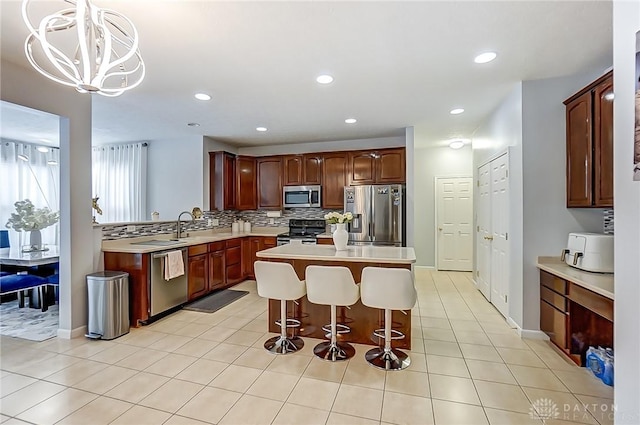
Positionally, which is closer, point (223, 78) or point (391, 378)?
point (391, 378)

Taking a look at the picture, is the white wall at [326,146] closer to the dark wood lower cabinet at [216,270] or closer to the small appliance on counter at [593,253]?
the dark wood lower cabinet at [216,270]

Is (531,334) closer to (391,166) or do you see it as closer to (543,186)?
(543,186)

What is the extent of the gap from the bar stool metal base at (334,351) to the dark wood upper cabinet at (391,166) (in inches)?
122

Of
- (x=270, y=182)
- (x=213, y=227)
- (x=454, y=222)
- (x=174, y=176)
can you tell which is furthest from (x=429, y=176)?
(x=174, y=176)

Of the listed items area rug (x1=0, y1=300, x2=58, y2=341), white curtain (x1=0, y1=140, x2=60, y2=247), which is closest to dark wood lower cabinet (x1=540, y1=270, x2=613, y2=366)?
area rug (x1=0, y1=300, x2=58, y2=341)

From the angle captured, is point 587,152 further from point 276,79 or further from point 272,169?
point 272,169

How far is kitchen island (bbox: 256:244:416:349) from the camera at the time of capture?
2.84 metres

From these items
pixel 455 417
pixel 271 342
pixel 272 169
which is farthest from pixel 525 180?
pixel 272 169

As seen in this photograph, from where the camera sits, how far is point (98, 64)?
1656 millimetres

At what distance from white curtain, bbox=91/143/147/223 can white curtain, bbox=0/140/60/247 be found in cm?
70

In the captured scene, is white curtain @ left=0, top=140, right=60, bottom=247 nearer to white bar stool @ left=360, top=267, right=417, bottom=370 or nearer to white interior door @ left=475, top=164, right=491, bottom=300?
white bar stool @ left=360, top=267, right=417, bottom=370

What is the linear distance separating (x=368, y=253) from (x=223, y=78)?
2.25 meters

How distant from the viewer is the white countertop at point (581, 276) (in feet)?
7.09

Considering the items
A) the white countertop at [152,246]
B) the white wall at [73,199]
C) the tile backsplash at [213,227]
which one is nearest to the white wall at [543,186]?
the tile backsplash at [213,227]
